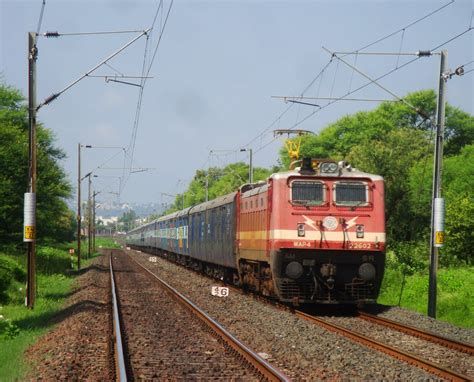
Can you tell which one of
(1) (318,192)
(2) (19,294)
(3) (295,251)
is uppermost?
(1) (318,192)

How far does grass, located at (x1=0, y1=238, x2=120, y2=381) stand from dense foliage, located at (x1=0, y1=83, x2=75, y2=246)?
513 cm

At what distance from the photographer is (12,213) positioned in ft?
115

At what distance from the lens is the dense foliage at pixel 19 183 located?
115ft

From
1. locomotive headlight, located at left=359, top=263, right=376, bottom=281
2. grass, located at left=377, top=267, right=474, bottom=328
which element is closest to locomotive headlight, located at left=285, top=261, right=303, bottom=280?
locomotive headlight, located at left=359, top=263, right=376, bottom=281

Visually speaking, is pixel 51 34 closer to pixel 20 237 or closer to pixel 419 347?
pixel 419 347

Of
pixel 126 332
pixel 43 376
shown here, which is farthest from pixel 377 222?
pixel 43 376

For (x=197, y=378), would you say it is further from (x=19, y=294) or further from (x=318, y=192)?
(x=19, y=294)

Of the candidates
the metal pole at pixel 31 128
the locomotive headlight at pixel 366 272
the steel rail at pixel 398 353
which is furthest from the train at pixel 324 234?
the metal pole at pixel 31 128

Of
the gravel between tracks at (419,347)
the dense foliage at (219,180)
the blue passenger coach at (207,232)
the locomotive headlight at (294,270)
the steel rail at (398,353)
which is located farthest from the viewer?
the dense foliage at (219,180)

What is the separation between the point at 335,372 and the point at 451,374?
156 cm

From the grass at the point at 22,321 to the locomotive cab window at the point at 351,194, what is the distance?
7.47 m

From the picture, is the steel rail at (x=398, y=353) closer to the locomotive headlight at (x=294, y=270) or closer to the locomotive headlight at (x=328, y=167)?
the locomotive headlight at (x=294, y=270)

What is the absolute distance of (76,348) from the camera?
12.3m

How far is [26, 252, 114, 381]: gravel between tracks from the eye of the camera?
1023 cm
